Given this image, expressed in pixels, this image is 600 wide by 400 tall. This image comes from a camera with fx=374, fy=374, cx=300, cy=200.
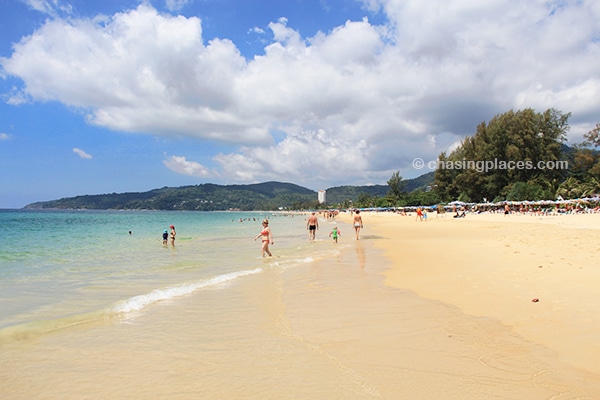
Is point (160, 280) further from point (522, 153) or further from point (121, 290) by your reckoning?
point (522, 153)

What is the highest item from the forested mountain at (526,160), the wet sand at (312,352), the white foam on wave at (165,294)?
the forested mountain at (526,160)

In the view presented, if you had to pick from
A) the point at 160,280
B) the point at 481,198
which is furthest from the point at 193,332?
the point at 481,198

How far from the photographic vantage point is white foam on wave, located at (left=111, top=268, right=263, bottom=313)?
6.48 m

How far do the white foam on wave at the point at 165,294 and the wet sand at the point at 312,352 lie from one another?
0.44m

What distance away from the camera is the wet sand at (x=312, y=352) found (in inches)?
130

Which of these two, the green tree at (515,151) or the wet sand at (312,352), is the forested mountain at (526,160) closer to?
the green tree at (515,151)

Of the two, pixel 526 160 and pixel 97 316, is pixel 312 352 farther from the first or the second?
pixel 526 160

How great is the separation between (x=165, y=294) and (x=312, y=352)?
439 cm

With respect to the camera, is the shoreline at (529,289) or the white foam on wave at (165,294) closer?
the shoreline at (529,289)

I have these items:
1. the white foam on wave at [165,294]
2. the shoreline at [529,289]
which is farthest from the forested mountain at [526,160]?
the white foam on wave at [165,294]

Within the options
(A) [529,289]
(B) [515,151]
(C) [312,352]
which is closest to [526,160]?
(B) [515,151]

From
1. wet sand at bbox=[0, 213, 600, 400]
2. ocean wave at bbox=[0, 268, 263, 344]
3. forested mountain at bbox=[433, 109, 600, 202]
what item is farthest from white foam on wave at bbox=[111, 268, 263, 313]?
forested mountain at bbox=[433, 109, 600, 202]

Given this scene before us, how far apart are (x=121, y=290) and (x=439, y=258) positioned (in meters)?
9.23

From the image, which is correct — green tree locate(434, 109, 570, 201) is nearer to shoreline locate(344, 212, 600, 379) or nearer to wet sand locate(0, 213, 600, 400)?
shoreline locate(344, 212, 600, 379)
